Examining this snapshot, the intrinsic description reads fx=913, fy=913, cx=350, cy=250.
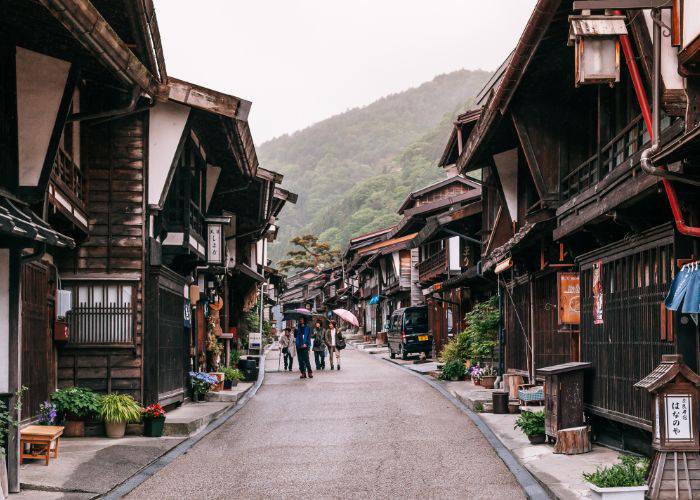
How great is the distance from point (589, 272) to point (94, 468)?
7906 mm

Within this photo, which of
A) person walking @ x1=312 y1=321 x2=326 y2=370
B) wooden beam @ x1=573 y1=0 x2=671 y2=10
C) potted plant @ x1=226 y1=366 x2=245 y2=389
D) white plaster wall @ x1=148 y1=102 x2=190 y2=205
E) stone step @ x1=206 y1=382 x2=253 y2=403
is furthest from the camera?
person walking @ x1=312 y1=321 x2=326 y2=370

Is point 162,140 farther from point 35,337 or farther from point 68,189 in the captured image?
point 35,337

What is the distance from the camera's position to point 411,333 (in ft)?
139

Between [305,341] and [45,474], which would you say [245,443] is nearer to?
[45,474]

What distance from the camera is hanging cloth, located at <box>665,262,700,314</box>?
9352 millimetres

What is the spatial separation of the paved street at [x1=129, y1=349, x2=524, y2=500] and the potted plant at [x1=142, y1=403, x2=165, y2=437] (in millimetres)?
933

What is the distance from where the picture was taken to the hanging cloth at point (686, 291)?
9352 millimetres

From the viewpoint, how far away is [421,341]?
1641 inches

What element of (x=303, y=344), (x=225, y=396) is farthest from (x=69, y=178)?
(x=303, y=344)

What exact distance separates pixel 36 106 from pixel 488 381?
1523 cm

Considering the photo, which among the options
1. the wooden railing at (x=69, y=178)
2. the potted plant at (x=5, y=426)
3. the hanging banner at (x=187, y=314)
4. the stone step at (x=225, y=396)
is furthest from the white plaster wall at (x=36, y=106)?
the stone step at (x=225, y=396)

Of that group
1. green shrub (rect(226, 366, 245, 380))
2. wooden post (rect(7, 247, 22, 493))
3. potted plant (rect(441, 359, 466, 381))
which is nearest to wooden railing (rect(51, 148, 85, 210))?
wooden post (rect(7, 247, 22, 493))

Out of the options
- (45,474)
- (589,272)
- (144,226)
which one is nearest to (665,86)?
(589,272)

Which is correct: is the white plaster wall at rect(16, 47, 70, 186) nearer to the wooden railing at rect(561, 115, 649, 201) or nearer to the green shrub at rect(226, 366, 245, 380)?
the wooden railing at rect(561, 115, 649, 201)
